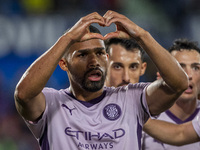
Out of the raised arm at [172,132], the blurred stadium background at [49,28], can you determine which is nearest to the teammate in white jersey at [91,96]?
the raised arm at [172,132]

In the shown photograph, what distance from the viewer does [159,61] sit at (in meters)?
2.39

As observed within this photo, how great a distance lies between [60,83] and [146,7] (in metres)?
2.28

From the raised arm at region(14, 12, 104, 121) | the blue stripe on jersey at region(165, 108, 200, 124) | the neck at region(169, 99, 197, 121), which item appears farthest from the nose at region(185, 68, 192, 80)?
the raised arm at region(14, 12, 104, 121)

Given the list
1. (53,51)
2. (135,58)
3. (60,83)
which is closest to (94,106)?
(53,51)

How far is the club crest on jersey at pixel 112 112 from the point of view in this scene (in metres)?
2.62

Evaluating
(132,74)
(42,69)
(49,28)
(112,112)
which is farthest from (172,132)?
(49,28)

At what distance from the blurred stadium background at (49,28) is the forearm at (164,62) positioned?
4525 mm

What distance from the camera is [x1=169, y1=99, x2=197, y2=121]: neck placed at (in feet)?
12.6

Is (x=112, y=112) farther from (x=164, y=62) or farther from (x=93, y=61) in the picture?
(x=164, y=62)

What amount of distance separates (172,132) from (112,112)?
0.69m

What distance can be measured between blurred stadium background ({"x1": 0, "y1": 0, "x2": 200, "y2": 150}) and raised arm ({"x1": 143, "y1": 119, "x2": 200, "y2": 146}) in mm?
3858

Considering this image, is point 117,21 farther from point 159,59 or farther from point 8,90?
point 8,90

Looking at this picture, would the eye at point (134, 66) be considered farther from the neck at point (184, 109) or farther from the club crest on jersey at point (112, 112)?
the club crest on jersey at point (112, 112)

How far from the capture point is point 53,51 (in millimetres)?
2393
